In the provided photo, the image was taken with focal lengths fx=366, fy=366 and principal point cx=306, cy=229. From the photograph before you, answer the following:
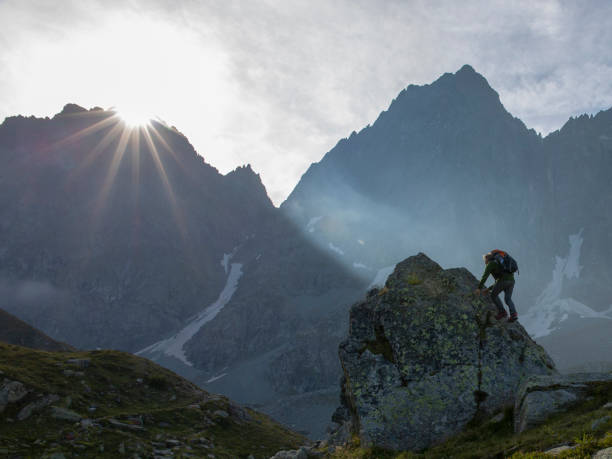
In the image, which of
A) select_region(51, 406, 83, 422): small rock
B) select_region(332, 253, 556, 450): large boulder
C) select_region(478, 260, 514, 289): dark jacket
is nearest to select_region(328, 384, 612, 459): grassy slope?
select_region(332, 253, 556, 450): large boulder

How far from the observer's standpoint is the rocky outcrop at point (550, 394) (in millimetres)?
10430

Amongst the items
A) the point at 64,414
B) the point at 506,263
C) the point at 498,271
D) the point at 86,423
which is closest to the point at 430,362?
the point at 498,271

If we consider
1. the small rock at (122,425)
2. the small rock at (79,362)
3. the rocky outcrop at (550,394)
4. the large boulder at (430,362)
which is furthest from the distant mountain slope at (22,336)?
the rocky outcrop at (550,394)

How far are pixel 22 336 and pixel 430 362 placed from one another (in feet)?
273

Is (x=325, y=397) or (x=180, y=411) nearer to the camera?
(x=180, y=411)

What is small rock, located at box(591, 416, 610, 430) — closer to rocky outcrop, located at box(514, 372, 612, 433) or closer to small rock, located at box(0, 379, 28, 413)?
rocky outcrop, located at box(514, 372, 612, 433)

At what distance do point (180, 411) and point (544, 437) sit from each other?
105 ft

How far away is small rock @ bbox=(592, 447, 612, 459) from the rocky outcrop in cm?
385

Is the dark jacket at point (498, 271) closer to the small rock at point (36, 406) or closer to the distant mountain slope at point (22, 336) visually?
the small rock at point (36, 406)

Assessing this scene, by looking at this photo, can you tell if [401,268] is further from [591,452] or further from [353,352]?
[591,452]

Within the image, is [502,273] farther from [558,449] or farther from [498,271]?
[558,449]

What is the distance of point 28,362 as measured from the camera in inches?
1265

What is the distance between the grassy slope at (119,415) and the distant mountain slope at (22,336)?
37.1 metres

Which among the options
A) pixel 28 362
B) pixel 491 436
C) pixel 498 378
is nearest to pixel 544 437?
pixel 491 436
